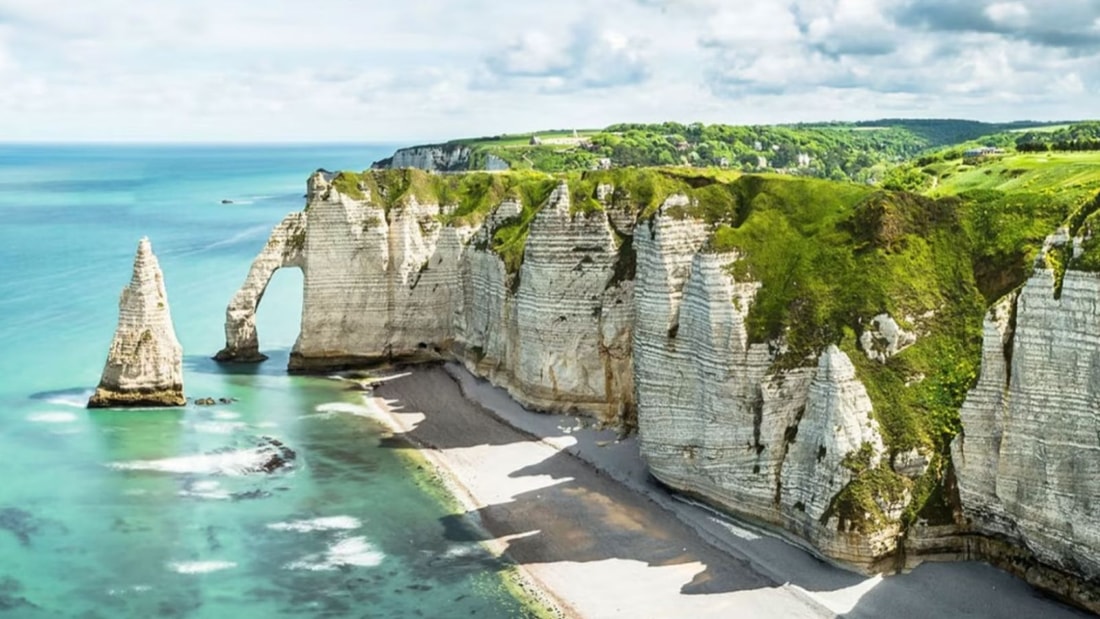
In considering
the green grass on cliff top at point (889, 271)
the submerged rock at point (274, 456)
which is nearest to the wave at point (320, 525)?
the submerged rock at point (274, 456)

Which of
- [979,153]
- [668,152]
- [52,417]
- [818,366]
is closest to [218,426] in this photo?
[52,417]

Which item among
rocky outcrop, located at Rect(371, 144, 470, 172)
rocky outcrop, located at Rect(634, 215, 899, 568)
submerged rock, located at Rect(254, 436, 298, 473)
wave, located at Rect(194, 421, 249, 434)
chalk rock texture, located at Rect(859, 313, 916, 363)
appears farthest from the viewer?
rocky outcrop, located at Rect(371, 144, 470, 172)

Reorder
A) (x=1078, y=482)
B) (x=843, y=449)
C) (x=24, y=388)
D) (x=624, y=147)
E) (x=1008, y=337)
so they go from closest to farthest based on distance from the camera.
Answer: (x=1078, y=482) → (x=1008, y=337) → (x=843, y=449) → (x=24, y=388) → (x=624, y=147)

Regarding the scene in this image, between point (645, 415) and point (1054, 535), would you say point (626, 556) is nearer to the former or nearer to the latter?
point (645, 415)

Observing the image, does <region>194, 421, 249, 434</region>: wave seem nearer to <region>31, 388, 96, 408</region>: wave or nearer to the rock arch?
<region>31, 388, 96, 408</region>: wave

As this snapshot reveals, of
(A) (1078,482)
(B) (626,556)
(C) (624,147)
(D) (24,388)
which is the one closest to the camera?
(A) (1078,482)

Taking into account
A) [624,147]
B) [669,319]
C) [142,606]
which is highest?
[624,147]

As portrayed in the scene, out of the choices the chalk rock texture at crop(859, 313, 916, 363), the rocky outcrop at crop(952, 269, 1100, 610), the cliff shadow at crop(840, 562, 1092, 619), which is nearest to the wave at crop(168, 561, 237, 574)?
the cliff shadow at crop(840, 562, 1092, 619)

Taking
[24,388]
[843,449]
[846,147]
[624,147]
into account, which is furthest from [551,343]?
[846,147]
